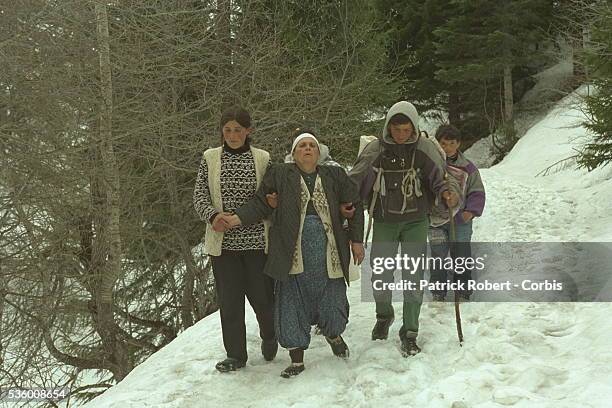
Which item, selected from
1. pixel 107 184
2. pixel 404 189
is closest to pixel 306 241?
pixel 404 189

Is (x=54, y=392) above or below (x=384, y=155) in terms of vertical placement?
below

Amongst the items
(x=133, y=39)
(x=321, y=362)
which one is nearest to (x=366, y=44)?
(x=133, y=39)

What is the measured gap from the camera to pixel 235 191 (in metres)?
4.18

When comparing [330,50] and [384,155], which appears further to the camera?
[330,50]

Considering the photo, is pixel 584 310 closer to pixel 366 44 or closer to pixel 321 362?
pixel 321 362

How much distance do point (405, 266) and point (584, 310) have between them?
1.75 metres

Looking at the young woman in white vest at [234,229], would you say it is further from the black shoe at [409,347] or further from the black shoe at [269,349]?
the black shoe at [409,347]

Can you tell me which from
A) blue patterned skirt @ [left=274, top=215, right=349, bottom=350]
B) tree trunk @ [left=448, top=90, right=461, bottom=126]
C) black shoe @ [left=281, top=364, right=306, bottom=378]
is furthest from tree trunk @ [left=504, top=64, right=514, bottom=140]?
black shoe @ [left=281, top=364, right=306, bottom=378]

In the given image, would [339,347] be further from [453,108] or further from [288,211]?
[453,108]

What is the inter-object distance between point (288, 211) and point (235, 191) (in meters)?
0.43

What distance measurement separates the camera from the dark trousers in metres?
4.23

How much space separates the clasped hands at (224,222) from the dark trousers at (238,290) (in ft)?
0.84

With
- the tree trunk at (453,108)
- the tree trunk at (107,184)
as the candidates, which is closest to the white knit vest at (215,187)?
the tree trunk at (107,184)

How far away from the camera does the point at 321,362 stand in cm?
438
